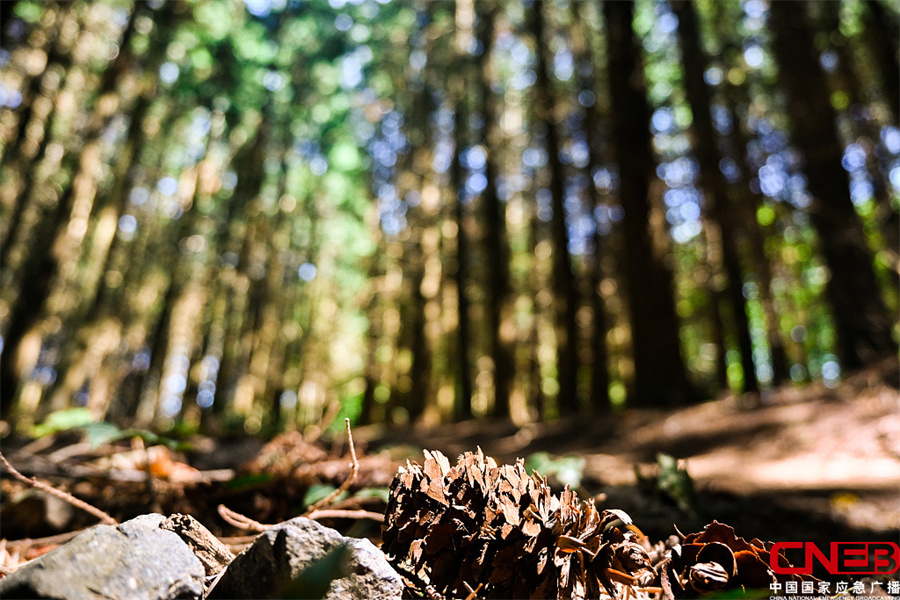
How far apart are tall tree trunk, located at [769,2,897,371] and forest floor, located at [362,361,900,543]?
2.07 ft

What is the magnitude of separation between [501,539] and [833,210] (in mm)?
6825

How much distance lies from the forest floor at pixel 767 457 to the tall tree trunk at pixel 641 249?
0.48m

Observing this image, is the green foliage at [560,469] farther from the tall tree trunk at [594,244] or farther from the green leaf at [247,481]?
the tall tree trunk at [594,244]

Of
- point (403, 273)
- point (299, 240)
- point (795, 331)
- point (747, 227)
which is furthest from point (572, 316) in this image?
point (299, 240)

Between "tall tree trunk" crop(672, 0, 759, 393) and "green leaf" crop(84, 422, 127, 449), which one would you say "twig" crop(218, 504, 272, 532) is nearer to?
"green leaf" crop(84, 422, 127, 449)

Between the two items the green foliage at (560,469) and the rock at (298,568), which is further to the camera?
the green foliage at (560,469)

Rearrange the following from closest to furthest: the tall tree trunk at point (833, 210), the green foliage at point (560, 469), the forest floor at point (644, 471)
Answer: the forest floor at point (644, 471)
the green foliage at point (560, 469)
the tall tree trunk at point (833, 210)

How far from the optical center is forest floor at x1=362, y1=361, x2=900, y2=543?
7.07 feet

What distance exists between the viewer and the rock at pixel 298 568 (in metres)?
0.94

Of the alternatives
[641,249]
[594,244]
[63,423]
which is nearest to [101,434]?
[63,423]

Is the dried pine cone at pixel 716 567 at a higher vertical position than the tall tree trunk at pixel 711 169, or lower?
lower

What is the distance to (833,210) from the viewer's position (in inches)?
241

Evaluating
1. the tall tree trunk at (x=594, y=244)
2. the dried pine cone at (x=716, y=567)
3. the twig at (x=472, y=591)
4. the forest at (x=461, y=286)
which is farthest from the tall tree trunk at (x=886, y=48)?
the twig at (x=472, y=591)

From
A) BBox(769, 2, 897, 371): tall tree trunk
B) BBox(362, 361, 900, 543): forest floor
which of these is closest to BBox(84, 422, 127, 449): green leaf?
BBox(362, 361, 900, 543): forest floor
